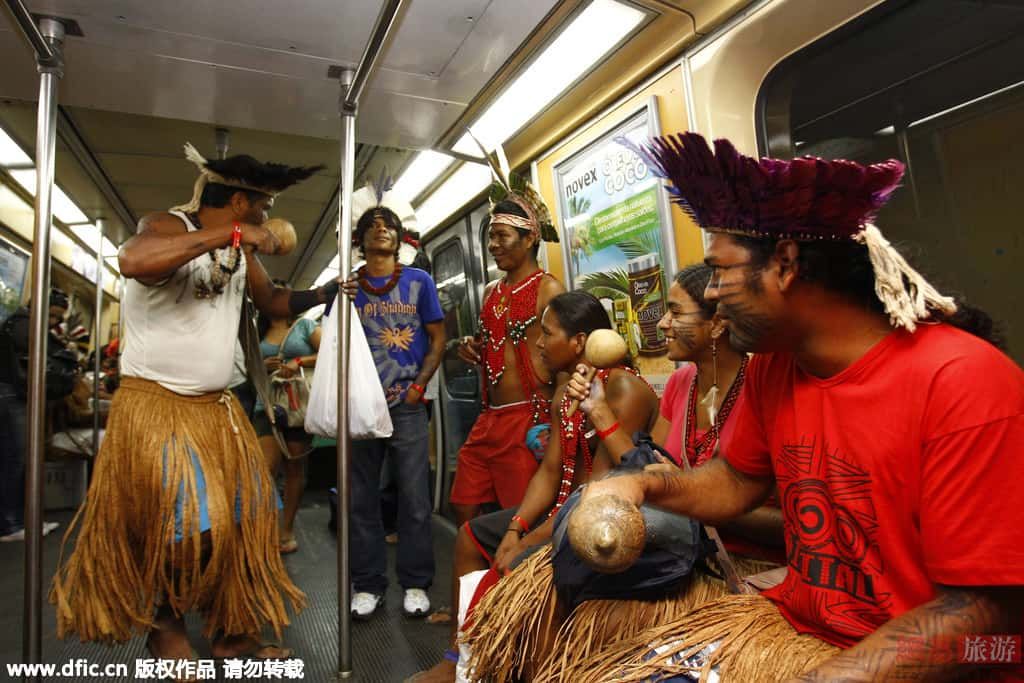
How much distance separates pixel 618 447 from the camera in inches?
71.1

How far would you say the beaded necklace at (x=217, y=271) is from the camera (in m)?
2.47

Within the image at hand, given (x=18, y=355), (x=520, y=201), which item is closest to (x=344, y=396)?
(x=520, y=201)

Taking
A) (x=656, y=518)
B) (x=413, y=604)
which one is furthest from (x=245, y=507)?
(x=656, y=518)

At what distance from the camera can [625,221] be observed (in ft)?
9.52

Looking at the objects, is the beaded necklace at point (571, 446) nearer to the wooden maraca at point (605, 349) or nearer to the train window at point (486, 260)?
the wooden maraca at point (605, 349)

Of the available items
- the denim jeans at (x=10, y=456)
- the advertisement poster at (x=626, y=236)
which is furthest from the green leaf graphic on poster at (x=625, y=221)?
the denim jeans at (x=10, y=456)

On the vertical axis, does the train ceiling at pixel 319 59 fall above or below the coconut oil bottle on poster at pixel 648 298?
above

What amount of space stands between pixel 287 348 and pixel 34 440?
2.64 m

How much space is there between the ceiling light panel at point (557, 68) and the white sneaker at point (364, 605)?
2.60 meters

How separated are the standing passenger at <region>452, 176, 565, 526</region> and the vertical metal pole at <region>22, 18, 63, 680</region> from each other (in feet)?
5.30

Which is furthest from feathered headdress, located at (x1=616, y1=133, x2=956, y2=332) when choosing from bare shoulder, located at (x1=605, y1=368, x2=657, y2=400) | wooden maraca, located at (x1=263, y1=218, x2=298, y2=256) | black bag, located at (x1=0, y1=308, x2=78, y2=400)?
black bag, located at (x1=0, y1=308, x2=78, y2=400)

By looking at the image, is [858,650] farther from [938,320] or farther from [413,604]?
[413,604]

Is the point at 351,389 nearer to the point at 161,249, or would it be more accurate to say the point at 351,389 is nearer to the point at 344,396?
the point at 344,396

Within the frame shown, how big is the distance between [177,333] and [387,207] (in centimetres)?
146
